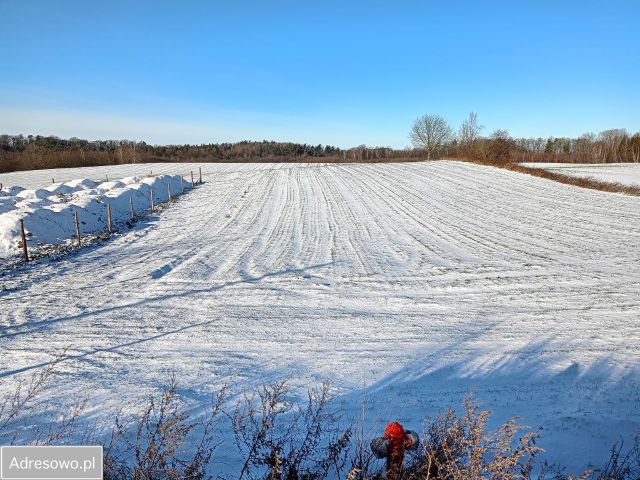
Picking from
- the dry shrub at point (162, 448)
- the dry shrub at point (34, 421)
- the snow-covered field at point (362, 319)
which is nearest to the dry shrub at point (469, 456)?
the snow-covered field at point (362, 319)

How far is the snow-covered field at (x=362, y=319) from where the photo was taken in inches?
227

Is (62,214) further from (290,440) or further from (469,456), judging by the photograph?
(469,456)

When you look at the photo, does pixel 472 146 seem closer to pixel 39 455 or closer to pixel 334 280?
pixel 334 280

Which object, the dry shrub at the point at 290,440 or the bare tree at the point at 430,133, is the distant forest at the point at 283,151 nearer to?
the bare tree at the point at 430,133

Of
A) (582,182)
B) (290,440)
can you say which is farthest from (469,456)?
(582,182)

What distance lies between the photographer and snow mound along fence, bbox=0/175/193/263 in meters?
14.0

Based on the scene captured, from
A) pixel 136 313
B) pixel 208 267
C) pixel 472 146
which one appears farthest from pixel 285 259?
pixel 472 146

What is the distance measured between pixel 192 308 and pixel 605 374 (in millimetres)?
8220

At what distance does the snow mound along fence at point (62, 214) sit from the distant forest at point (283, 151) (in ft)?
114

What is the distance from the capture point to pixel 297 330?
7934 millimetres

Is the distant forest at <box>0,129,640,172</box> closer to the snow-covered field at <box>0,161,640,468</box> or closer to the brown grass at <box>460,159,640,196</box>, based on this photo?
the brown grass at <box>460,159,640,196</box>

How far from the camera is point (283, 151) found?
120 meters

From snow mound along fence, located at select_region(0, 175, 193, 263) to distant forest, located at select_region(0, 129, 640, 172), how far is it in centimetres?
3490

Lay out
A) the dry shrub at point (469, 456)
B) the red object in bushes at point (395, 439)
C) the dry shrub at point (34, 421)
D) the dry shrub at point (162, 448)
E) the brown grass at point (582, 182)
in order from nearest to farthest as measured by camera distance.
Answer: the dry shrub at point (469, 456)
the red object in bushes at point (395, 439)
the dry shrub at point (162, 448)
the dry shrub at point (34, 421)
the brown grass at point (582, 182)
